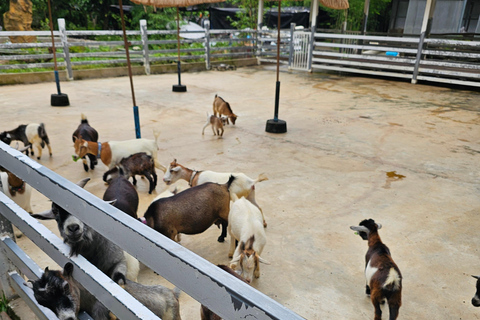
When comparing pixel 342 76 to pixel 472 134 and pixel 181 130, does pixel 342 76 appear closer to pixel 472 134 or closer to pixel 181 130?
pixel 472 134

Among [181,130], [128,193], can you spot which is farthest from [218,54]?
[128,193]

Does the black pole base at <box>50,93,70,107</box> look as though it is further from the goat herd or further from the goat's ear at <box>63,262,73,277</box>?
the goat's ear at <box>63,262,73,277</box>

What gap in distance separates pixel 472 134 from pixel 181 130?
5695 mm

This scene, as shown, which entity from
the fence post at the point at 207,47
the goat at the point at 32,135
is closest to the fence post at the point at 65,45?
the fence post at the point at 207,47

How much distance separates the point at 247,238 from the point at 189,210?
63 cm

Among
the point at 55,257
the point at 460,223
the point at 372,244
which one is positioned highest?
the point at 55,257

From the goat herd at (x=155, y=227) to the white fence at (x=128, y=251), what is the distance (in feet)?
0.51

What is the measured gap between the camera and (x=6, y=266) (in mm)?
2525

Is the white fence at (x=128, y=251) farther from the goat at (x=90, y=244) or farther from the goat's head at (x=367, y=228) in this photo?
the goat's head at (x=367, y=228)

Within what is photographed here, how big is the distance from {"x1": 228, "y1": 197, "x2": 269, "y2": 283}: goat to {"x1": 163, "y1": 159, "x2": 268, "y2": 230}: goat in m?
0.42

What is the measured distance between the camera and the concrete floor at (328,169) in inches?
129

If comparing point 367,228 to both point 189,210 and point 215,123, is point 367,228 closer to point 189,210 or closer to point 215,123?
point 189,210

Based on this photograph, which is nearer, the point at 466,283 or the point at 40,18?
the point at 466,283

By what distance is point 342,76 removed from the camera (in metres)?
14.6
